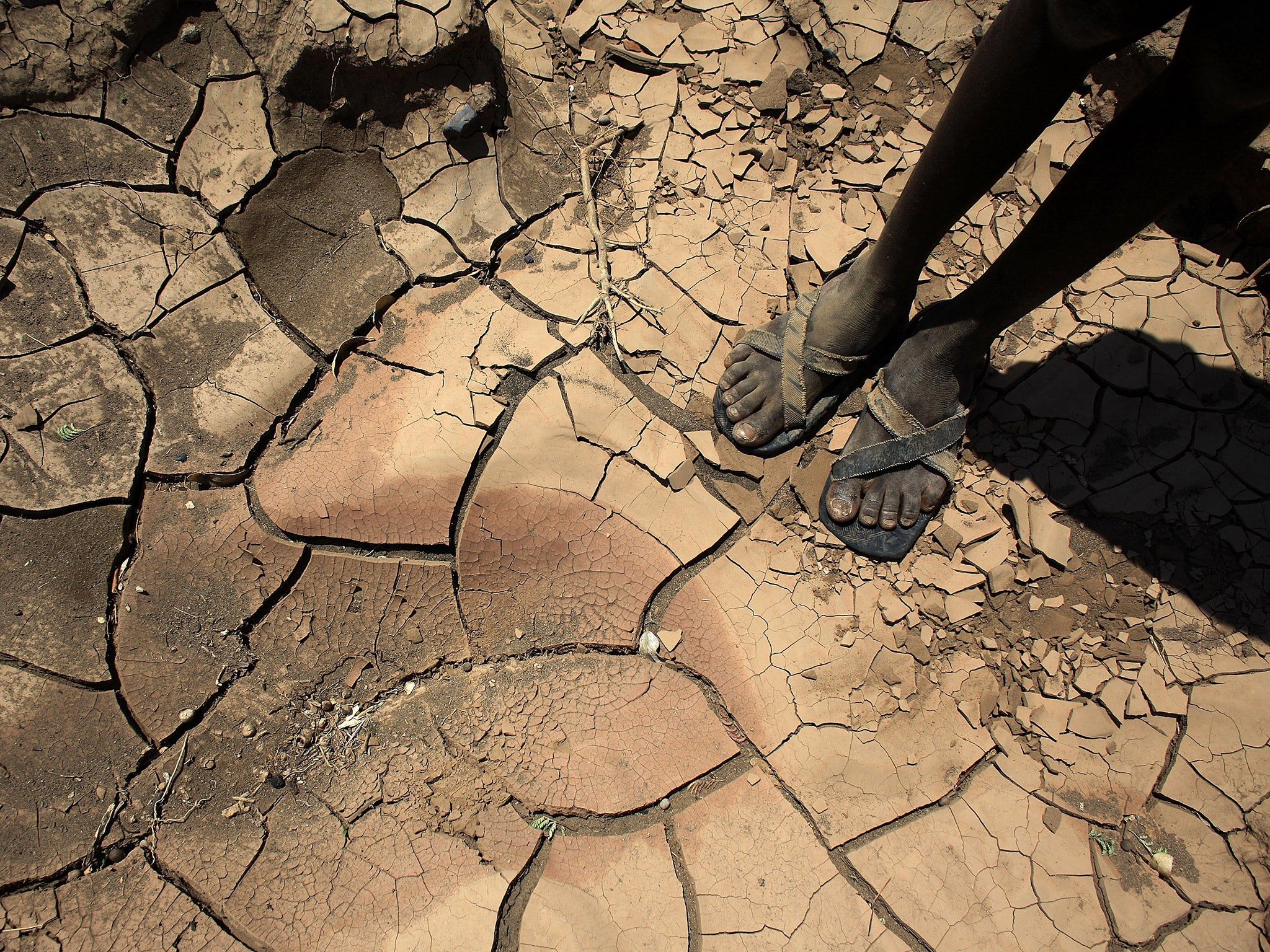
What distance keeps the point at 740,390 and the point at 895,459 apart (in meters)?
0.52

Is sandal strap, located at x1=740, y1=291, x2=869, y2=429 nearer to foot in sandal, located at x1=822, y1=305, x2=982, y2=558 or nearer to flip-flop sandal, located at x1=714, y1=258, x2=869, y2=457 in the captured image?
flip-flop sandal, located at x1=714, y1=258, x2=869, y2=457

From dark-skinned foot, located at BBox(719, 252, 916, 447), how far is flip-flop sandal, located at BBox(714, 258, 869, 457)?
0.7 inches

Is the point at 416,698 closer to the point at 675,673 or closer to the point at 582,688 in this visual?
the point at 582,688

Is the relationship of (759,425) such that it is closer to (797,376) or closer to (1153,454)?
(797,376)

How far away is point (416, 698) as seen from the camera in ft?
6.36

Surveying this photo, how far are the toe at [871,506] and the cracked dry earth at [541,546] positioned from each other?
5.0 inches

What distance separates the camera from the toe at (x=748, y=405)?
2152 millimetres

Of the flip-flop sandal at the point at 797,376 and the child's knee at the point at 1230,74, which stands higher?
the child's knee at the point at 1230,74

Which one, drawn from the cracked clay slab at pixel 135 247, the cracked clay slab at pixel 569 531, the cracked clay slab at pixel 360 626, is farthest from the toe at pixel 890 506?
the cracked clay slab at pixel 135 247

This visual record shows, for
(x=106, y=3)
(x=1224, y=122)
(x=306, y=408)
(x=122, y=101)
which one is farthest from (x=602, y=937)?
(x=106, y=3)

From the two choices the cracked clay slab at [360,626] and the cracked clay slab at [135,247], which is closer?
the cracked clay slab at [360,626]

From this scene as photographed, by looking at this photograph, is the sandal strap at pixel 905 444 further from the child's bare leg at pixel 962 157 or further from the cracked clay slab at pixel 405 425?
the cracked clay slab at pixel 405 425

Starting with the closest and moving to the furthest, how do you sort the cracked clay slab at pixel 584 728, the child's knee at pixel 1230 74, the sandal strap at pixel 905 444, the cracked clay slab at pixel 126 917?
the child's knee at pixel 1230 74
the cracked clay slab at pixel 126 917
the cracked clay slab at pixel 584 728
the sandal strap at pixel 905 444

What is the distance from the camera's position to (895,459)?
210 centimetres
